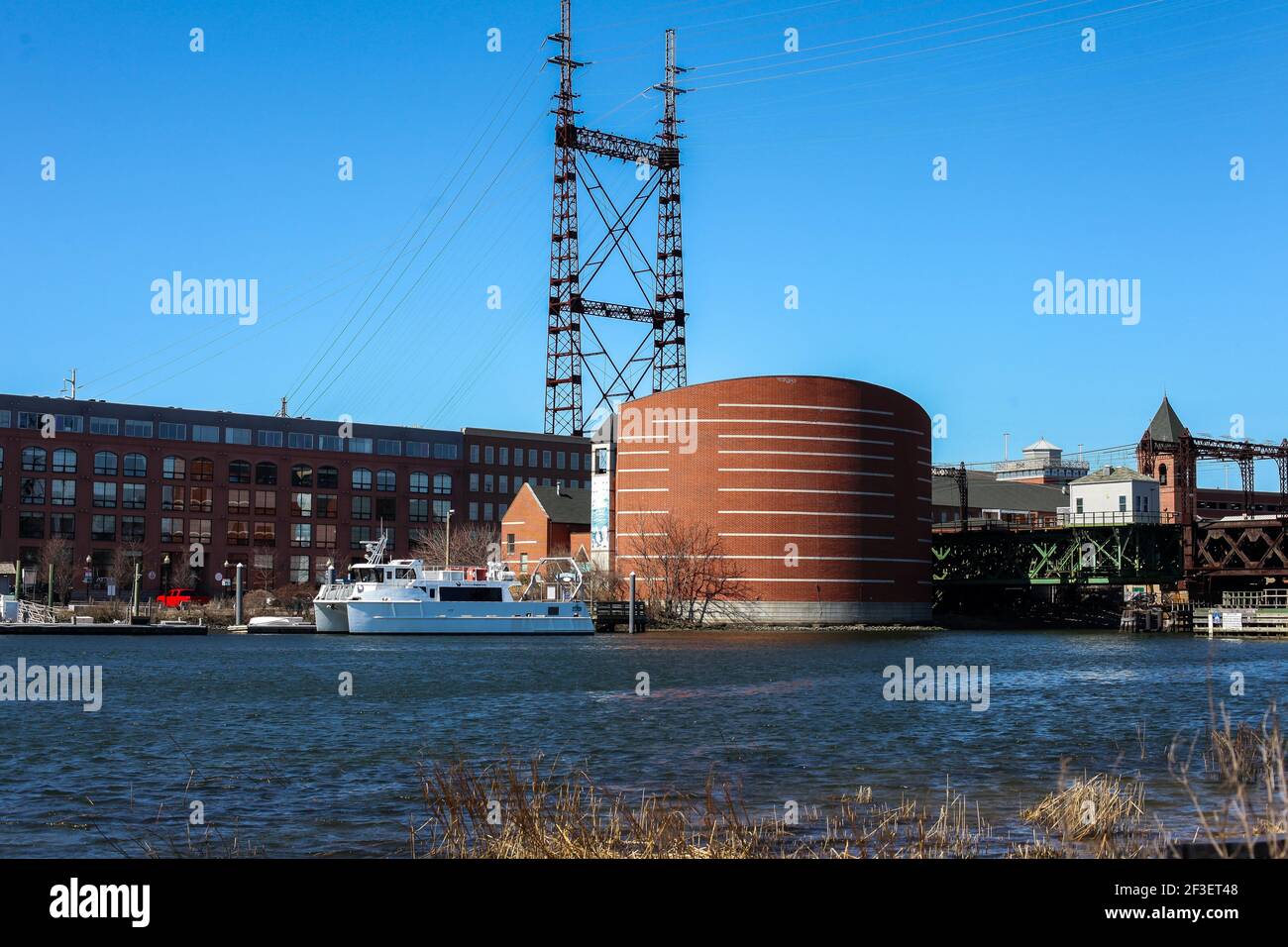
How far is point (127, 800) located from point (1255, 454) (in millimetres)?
102537

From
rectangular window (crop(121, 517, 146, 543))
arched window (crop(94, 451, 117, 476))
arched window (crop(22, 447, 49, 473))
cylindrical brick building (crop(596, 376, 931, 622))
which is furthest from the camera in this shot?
rectangular window (crop(121, 517, 146, 543))

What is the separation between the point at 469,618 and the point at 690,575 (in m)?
17.3

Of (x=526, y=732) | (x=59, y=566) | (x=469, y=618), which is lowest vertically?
(x=526, y=732)

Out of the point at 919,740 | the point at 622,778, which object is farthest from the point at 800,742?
the point at 622,778

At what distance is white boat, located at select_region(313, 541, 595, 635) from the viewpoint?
87.2m

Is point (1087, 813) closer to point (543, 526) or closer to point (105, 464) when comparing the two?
point (543, 526)

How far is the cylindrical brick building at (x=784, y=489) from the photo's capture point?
99375 millimetres

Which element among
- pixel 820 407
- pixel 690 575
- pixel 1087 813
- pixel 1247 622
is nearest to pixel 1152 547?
pixel 1247 622

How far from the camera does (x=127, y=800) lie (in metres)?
21.5

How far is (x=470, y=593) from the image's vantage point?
89.8 meters

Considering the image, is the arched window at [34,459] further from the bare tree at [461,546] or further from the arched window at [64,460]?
the bare tree at [461,546]

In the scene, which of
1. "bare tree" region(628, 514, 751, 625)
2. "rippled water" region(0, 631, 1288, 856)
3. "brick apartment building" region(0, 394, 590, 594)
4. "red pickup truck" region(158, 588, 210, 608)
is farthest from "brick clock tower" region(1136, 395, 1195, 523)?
"red pickup truck" region(158, 588, 210, 608)

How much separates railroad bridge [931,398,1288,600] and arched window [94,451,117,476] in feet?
237

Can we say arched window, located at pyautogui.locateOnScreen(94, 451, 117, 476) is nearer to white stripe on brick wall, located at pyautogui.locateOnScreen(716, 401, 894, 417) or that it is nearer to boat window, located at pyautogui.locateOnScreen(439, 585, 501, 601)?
boat window, located at pyautogui.locateOnScreen(439, 585, 501, 601)
